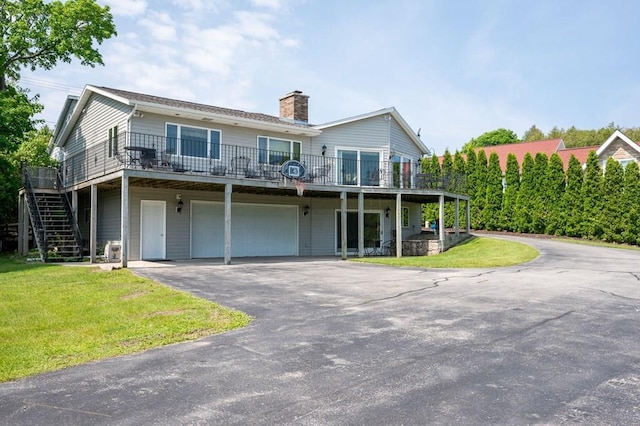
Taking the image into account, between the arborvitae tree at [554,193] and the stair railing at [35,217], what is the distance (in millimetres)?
23370

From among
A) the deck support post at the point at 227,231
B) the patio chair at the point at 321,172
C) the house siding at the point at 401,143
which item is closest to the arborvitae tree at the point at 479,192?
the house siding at the point at 401,143

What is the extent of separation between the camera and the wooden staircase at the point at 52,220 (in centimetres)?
1602

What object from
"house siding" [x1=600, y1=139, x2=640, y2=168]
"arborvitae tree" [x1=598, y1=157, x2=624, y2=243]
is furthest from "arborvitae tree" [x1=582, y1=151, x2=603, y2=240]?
"house siding" [x1=600, y1=139, x2=640, y2=168]

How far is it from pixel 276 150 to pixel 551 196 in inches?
616

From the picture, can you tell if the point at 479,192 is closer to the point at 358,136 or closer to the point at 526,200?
the point at 526,200

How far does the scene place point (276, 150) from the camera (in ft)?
62.8

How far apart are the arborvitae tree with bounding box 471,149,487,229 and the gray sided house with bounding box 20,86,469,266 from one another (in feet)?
20.2

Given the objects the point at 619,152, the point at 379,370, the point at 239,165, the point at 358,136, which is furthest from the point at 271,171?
the point at 619,152

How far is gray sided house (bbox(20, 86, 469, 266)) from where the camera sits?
16000 mm

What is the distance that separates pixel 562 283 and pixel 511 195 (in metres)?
17.9

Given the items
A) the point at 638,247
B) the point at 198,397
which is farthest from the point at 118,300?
the point at 638,247

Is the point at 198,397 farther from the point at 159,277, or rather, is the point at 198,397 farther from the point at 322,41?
the point at 322,41

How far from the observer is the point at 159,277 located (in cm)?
1134

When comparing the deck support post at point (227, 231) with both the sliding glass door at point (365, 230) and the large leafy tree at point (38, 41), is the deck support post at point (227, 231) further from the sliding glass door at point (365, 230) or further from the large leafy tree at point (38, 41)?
the large leafy tree at point (38, 41)
